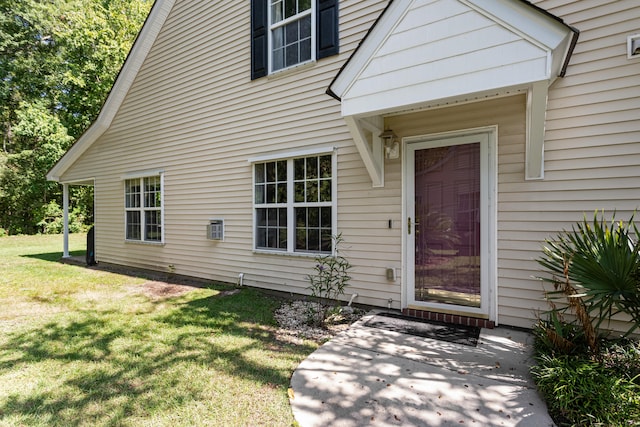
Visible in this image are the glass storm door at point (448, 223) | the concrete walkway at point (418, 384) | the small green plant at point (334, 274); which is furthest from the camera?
the small green plant at point (334, 274)

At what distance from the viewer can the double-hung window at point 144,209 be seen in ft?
25.7

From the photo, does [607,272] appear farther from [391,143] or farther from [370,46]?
[370,46]

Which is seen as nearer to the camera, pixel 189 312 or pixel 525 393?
pixel 525 393

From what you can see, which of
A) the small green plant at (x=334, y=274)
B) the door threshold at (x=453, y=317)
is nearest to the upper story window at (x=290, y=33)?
the small green plant at (x=334, y=274)

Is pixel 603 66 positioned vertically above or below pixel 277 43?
below

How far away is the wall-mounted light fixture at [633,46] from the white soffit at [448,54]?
0.66m

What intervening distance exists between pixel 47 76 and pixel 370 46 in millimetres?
21679

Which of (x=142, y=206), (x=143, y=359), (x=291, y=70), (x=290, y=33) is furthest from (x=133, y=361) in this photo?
(x=142, y=206)

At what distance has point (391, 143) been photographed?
437cm

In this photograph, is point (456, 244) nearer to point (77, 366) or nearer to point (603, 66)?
point (603, 66)

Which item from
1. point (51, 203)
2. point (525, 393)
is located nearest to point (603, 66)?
point (525, 393)

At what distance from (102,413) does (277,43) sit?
565cm

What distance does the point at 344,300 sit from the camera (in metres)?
4.83

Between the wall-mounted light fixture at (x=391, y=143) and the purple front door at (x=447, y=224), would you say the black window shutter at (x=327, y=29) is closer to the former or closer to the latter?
the wall-mounted light fixture at (x=391, y=143)
